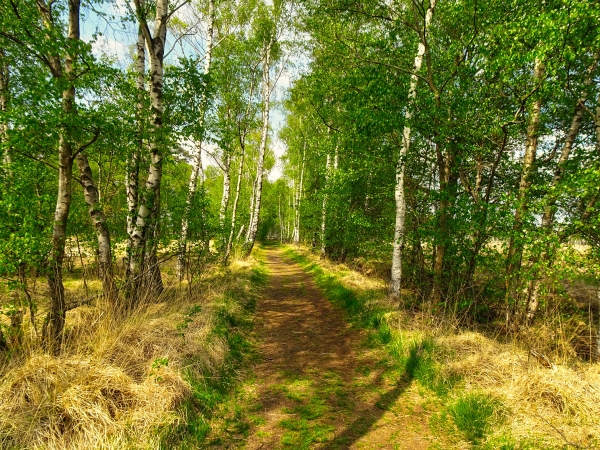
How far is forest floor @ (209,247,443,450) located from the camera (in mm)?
3533

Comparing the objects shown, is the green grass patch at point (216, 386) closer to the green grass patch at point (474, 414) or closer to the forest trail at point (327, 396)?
the forest trail at point (327, 396)

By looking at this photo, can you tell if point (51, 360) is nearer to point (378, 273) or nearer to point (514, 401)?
point (514, 401)

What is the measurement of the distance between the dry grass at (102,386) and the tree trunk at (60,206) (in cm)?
23

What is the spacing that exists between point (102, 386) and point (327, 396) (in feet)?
9.97

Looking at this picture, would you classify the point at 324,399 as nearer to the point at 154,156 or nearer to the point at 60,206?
the point at 60,206

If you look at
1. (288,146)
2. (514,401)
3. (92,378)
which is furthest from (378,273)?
(288,146)

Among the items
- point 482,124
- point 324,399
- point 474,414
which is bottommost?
point 324,399

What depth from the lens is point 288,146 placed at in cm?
2452

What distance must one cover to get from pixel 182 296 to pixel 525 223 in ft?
24.0

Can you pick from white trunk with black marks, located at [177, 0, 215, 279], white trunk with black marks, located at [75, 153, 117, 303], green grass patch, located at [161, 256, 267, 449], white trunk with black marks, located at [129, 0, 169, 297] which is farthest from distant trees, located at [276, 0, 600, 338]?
white trunk with black marks, located at [75, 153, 117, 303]

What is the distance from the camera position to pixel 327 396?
4.43m

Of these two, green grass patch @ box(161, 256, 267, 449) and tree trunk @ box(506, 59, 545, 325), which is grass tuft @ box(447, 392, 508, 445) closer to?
tree trunk @ box(506, 59, 545, 325)

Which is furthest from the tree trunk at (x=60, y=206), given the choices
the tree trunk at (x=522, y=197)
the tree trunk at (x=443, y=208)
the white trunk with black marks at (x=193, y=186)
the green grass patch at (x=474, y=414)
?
the tree trunk at (x=522, y=197)


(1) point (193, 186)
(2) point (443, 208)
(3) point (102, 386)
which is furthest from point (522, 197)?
(1) point (193, 186)
